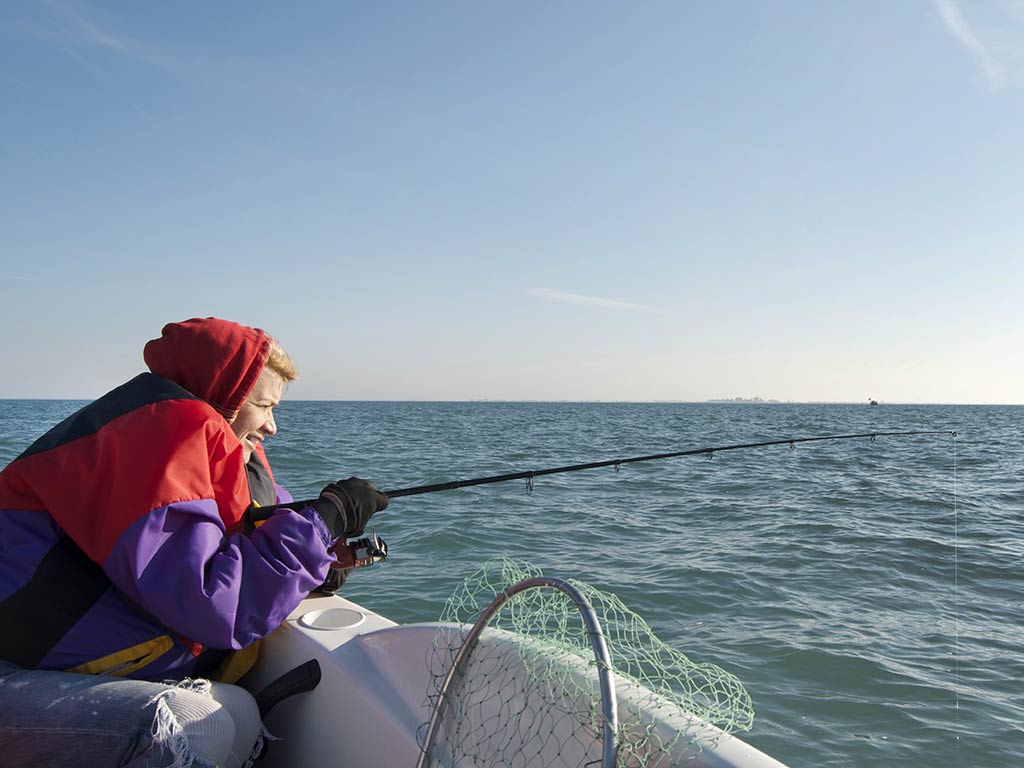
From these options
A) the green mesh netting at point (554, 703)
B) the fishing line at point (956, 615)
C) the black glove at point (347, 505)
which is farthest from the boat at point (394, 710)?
the fishing line at point (956, 615)

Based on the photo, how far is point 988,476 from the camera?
14.2 m

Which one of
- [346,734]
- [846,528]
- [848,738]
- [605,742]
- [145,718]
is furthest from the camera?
[846,528]

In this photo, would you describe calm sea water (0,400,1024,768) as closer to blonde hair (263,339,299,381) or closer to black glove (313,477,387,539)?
black glove (313,477,387,539)

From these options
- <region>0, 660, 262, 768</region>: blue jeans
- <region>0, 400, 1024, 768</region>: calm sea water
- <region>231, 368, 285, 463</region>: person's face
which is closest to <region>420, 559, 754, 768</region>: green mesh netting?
<region>0, 660, 262, 768</region>: blue jeans

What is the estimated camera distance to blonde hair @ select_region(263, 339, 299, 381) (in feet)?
6.97

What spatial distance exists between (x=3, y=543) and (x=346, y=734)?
1.09 meters

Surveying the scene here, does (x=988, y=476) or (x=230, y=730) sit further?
(x=988, y=476)

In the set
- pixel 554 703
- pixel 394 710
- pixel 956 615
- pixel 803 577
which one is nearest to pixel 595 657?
pixel 554 703

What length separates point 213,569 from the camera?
5.16ft

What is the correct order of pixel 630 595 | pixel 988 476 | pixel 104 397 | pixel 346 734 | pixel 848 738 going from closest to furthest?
1. pixel 104 397
2. pixel 346 734
3. pixel 848 738
4. pixel 630 595
5. pixel 988 476

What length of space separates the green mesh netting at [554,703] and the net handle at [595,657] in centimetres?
2

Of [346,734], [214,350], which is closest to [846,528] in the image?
[346,734]

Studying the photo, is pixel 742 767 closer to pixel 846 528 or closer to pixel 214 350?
pixel 214 350

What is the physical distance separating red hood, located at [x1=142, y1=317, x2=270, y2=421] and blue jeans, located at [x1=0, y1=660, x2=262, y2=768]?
704 mm
